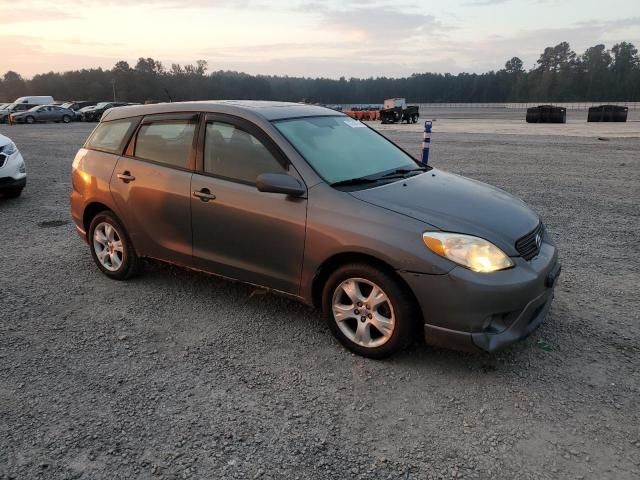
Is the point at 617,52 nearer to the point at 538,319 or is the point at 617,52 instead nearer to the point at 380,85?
the point at 380,85

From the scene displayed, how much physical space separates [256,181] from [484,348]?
1.94 metres

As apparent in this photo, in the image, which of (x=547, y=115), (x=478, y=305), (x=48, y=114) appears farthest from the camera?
(x=48, y=114)

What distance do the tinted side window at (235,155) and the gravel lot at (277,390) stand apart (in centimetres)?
121

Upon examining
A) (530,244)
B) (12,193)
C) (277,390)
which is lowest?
(277,390)

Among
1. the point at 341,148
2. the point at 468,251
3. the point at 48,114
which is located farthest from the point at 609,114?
the point at 48,114

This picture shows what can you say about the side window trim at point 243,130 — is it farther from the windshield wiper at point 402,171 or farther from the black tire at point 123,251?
the black tire at point 123,251

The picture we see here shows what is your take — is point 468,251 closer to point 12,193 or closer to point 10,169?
point 10,169

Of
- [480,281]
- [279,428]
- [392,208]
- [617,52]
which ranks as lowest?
[279,428]

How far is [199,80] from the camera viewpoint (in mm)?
113938

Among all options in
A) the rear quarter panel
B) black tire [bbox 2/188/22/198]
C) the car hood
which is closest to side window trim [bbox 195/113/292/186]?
the car hood

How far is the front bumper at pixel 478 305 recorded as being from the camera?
10.1ft

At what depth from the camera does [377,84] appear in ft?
509

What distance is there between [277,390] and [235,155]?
187cm

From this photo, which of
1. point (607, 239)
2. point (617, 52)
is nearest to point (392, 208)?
point (607, 239)
